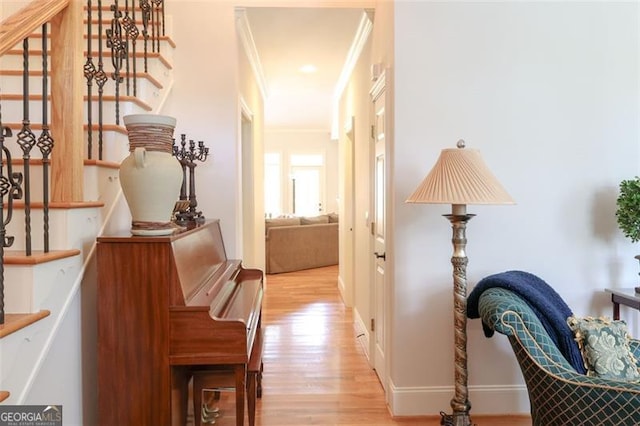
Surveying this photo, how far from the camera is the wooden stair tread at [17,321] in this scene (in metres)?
1.32

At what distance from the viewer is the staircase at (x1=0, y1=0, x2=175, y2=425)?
4.80ft

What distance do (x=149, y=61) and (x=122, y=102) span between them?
552 mm

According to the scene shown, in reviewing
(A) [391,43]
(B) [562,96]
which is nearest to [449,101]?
(A) [391,43]

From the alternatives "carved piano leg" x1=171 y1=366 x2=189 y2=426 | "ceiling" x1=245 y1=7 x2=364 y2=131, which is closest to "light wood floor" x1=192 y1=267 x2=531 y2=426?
"carved piano leg" x1=171 y1=366 x2=189 y2=426

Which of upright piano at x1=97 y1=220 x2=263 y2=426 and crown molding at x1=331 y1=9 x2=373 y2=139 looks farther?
crown molding at x1=331 y1=9 x2=373 y2=139

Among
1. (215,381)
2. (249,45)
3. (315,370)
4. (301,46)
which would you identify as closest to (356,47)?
(301,46)

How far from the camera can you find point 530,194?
8.16 ft

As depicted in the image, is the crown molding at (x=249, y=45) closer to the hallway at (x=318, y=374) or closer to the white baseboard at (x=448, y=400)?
the hallway at (x=318, y=374)

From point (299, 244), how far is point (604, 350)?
5.46 m

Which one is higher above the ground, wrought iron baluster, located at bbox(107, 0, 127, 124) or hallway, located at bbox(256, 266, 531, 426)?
wrought iron baluster, located at bbox(107, 0, 127, 124)

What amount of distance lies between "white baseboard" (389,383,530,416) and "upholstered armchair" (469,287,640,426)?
2.13 feet

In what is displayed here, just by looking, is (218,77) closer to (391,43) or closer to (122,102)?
(122,102)

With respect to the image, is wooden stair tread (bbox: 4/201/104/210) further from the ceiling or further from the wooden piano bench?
the ceiling

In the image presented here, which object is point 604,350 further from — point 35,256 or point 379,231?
point 35,256
